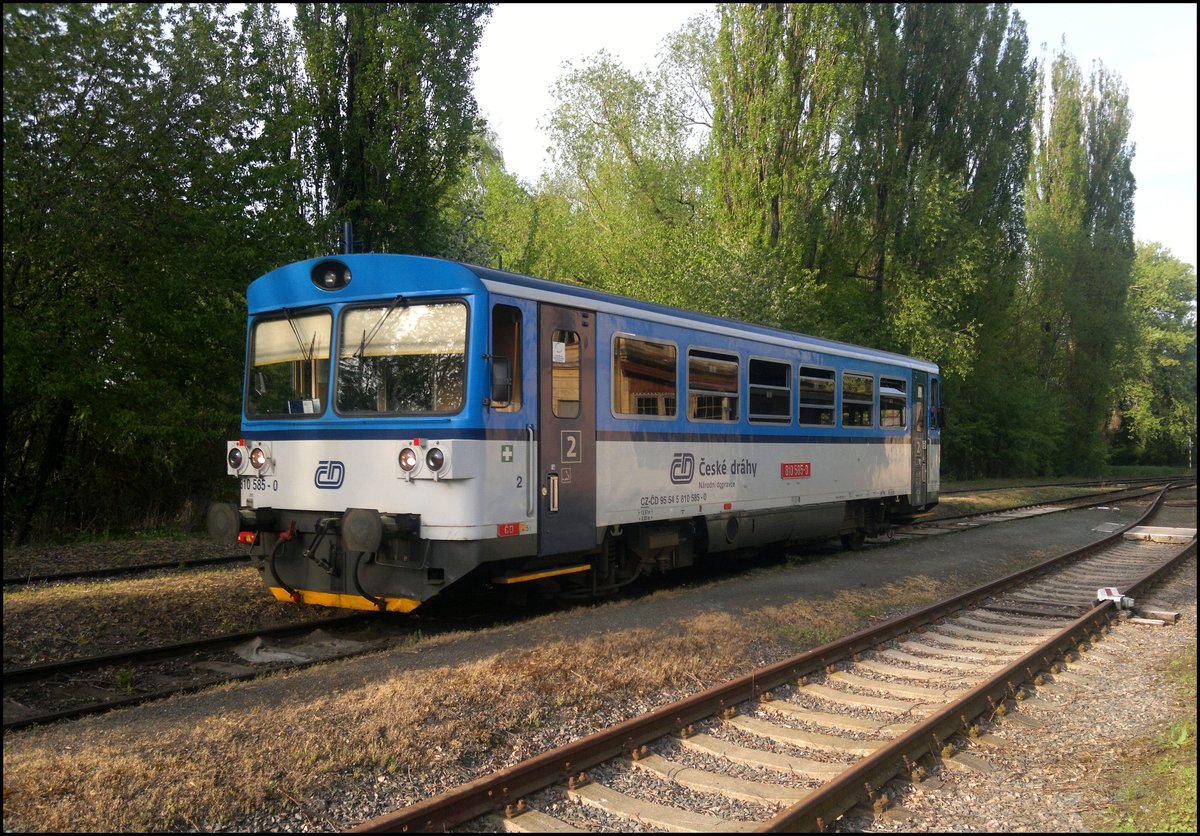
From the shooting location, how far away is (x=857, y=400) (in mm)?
13836

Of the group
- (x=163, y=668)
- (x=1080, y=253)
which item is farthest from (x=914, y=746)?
(x=1080, y=253)

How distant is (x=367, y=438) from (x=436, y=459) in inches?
31.0

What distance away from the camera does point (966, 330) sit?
89.8ft

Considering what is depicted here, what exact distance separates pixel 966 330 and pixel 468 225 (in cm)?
1542

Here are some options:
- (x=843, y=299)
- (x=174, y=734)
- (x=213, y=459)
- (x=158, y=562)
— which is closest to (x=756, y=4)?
(x=843, y=299)

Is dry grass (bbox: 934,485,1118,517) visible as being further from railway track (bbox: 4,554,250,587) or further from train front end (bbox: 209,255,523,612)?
train front end (bbox: 209,255,523,612)

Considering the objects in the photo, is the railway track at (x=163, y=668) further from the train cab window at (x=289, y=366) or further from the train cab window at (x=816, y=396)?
the train cab window at (x=816, y=396)

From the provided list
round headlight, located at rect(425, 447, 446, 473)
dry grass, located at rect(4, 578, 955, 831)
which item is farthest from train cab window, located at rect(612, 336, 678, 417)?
dry grass, located at rect(4, 578, 955, 831)

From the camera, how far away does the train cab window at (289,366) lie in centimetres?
844

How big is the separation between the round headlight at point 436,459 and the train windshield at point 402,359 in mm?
356

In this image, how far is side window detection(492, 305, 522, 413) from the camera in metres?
8.02

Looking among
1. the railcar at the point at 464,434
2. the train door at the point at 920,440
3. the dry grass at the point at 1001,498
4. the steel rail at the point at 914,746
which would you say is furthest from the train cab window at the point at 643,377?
the dry grass at the point at 1001,498

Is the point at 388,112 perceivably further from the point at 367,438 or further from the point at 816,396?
the point at 367,438

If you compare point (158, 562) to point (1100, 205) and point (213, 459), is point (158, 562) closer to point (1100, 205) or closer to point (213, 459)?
point (213, 459)
